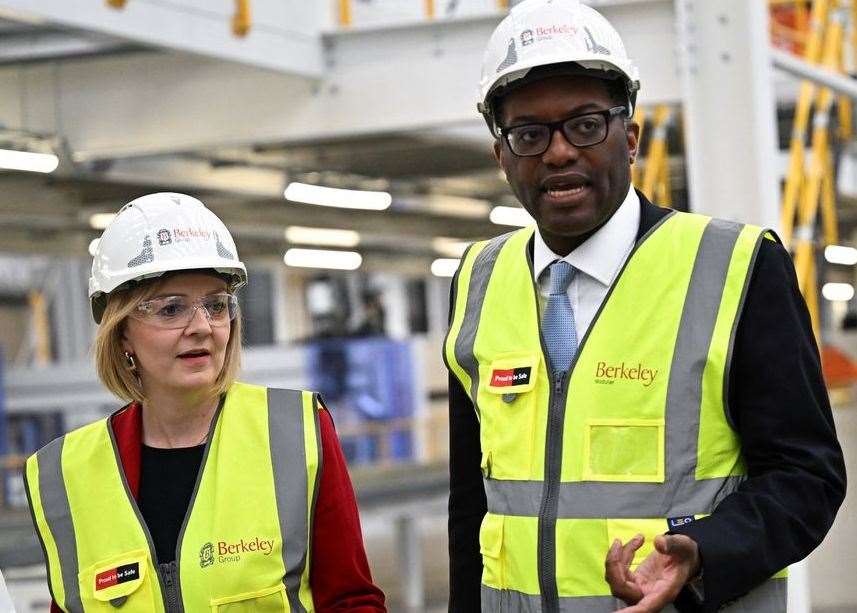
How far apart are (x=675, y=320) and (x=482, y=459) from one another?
18.3 inches

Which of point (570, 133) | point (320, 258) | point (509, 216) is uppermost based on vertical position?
point (509, 216)

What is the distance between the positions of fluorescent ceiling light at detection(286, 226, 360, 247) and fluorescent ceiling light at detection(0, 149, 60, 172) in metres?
6.15

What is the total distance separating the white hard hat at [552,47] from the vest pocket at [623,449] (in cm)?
57

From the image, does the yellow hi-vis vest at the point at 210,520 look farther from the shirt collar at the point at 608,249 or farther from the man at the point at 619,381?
the shirt collar at the point at 608,249

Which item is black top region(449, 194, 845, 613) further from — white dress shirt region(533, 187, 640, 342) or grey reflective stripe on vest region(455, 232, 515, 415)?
grey reflective stripe on vest region(455, 232, 515, 415)

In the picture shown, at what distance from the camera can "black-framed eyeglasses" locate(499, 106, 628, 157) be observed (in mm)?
2418

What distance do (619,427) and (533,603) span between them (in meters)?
0.35

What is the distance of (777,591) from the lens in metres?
2.36

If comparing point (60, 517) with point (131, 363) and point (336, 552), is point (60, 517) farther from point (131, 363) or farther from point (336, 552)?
point (336, 552)

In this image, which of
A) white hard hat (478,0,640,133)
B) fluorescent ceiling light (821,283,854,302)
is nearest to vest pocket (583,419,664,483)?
white hard hat (478,0,640,133)

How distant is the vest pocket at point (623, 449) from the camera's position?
7.77 feet

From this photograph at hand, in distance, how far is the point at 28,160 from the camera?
9.01 m

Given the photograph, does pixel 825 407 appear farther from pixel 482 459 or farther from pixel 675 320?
pixel 482 459

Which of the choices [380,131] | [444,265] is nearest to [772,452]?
[380,131]
